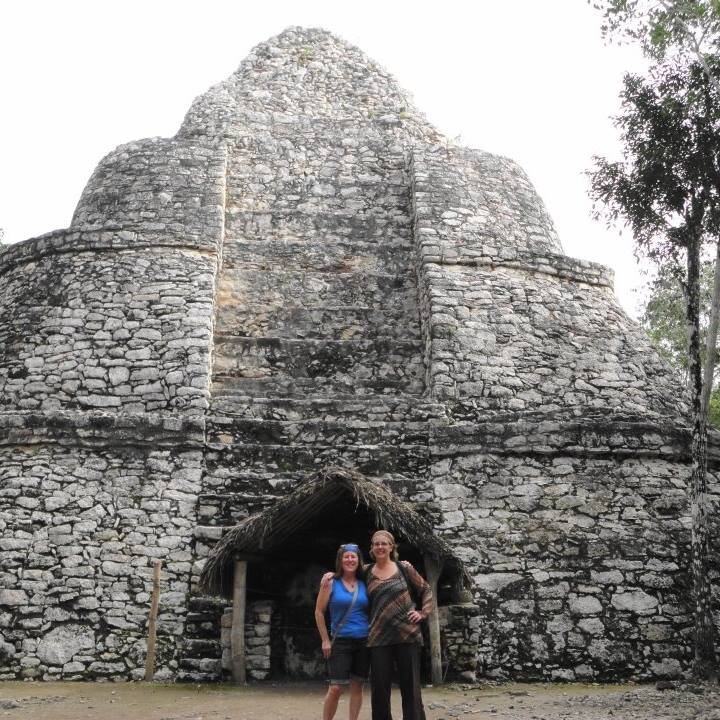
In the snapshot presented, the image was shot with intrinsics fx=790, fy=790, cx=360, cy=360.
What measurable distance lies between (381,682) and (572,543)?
4501 millimetres

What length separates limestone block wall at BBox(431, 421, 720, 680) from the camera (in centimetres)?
830

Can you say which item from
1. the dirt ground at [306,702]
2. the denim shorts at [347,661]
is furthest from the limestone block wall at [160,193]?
the denim shorts at [347,661]

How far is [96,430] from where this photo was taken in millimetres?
9281

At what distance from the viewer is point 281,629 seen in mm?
8461

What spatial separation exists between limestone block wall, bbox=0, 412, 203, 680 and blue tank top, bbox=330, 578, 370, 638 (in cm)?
376

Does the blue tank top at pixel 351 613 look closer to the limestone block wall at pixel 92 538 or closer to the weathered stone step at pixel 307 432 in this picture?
the limestone block wall at pixel 92 538

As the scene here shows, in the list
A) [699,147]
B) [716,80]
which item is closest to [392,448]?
[699,147]

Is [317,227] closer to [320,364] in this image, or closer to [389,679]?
[320,364]

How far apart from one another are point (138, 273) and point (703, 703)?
854 cm

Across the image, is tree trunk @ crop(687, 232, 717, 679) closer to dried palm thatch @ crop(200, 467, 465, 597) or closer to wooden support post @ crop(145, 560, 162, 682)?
dried palm thatch @ crop(200, 467, 465, 597)

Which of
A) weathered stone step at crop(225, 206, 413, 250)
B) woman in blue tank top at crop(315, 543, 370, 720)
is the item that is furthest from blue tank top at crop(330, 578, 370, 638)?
weathered stone step at crop(225, 206, 413, 250)

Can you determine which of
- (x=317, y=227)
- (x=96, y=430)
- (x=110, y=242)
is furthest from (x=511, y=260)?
(x=96, y=430)

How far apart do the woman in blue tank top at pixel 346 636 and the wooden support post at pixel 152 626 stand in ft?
12.1

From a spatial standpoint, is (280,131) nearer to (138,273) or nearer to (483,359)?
(138,273)
